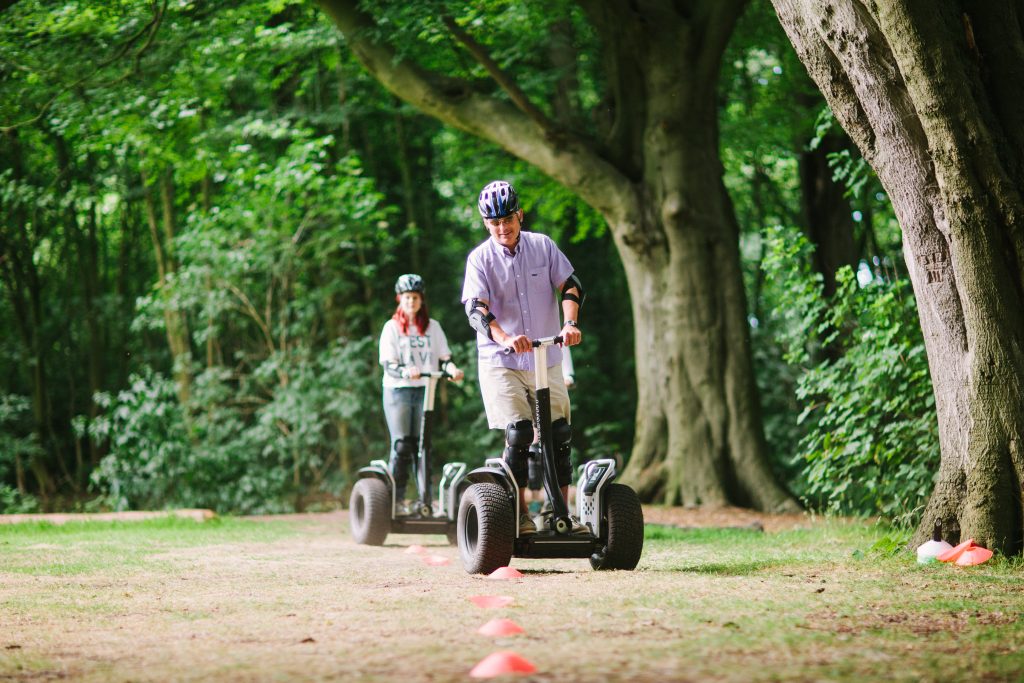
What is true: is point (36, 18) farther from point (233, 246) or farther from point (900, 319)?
point (900, 319)

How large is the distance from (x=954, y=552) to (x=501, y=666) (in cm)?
347

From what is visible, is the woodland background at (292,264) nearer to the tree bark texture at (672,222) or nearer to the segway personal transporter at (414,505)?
the tree bark texture at (672,222)

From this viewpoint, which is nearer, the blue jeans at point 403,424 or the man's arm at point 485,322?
the man's arm at point 485,322

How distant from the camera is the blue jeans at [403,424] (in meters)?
8.68

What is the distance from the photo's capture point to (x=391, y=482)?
28.1 ft

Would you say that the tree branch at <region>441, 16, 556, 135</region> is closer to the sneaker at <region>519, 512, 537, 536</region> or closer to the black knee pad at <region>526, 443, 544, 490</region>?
the black knee pad at <region>526, 443, 544, 490</region>

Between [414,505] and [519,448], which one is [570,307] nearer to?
[519,448]

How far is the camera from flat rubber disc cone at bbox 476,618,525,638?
13.3 feet

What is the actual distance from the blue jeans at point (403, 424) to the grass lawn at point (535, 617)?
1.14 meters

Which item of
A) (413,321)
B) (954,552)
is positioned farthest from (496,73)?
(954,552)

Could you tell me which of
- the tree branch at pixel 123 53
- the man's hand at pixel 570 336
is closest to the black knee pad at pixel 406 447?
the man's hand at pixel 570 336

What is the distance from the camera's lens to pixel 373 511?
27.7 feet

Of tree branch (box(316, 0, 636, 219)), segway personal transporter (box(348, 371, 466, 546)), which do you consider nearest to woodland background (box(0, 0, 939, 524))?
tree branch (box(316, 0, 636, 219))

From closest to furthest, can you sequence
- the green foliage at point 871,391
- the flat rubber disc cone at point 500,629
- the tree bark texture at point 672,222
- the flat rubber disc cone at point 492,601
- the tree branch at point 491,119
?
the flat rubber disc cone at point 500,629 → the flat rubber disc cone at point 492,601 → the green foliage at point 871,391 → the tree bark texture at point 672,222 → the tree branch at point 491,119
